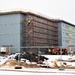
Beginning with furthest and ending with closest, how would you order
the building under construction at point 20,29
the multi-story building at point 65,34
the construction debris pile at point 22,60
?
the multi-story building at point 65,34, the building under construction at point 20,29, the construction debris pile at point 22,60

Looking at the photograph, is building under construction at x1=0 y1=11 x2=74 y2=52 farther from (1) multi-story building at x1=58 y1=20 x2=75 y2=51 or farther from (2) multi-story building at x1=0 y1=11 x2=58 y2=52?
(1) multi-story building at x1=58 y1=20 x2=75 y2=51

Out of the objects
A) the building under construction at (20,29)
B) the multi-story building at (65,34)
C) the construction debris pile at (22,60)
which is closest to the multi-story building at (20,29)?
the building under construction at (20,29)

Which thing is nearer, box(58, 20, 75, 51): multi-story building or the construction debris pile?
the construction debris pile

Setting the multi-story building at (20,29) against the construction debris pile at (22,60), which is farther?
the multi-story building at (20,29)

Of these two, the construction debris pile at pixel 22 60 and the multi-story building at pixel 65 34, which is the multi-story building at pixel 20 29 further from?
the construction debris pile at pixel 22 60

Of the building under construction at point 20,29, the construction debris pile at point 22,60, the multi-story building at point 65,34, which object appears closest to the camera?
the construction debris pile at point 22,60

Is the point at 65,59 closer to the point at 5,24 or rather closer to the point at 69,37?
the point at 5,24

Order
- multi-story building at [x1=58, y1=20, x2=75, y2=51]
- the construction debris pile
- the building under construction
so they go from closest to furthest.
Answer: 1. the construction debris pile
2. the building under construction
3. multi-story building at [x1=58, y1=20, x2=75, y2=51]

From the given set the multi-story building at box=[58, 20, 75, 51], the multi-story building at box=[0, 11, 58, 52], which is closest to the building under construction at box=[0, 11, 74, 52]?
the multi-story building at box=[0, 11, 58, 52]

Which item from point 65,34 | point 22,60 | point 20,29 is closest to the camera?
point 22,60

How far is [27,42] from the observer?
2141 inches

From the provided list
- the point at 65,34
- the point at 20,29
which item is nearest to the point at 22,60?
the point at 20,29

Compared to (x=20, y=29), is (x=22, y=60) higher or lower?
lower

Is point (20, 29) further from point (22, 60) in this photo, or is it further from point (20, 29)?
point (22, 60)
